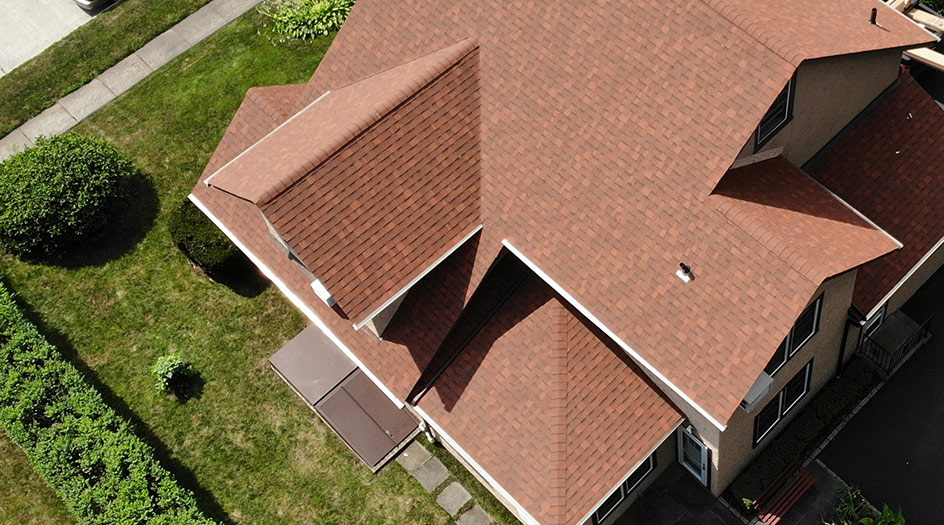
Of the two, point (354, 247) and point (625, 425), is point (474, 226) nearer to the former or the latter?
point (354, 247)

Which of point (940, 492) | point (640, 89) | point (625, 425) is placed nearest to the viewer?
point (640, 89)

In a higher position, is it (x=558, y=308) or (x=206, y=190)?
(x=558, y=308)

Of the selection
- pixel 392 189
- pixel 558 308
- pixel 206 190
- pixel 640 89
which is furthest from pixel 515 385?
pixel 206 190

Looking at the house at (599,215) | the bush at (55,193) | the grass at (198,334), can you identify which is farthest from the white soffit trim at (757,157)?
the bush at (55,193)

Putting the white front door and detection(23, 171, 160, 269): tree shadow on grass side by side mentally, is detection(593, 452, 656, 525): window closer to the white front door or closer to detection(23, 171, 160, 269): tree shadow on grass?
the white front door

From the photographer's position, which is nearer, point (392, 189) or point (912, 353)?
point (392, 189)

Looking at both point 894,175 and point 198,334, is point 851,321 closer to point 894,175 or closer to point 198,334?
point 894,175

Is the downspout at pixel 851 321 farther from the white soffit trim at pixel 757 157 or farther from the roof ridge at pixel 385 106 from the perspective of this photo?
the roof ridge at pixel 385 106
